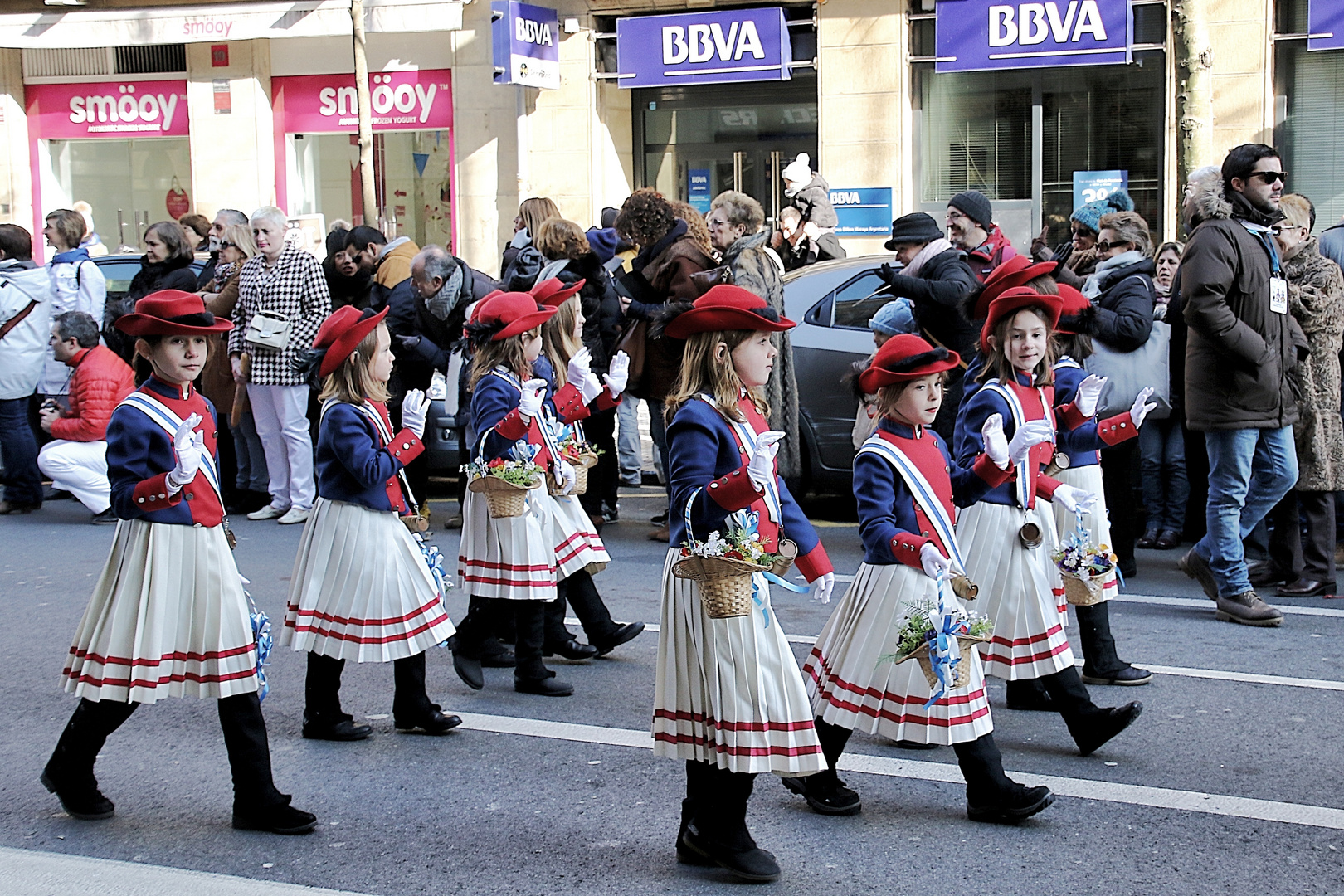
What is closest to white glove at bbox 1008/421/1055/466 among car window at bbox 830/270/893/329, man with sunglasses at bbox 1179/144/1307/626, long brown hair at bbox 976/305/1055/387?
long brown hair at bbox 976/305/1055/387

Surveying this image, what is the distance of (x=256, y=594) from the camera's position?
313 inches

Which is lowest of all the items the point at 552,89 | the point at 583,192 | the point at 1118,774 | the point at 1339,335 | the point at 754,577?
the point at 1118,774

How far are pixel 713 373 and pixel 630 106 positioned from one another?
595 inches

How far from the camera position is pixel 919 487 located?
4562 millimetres

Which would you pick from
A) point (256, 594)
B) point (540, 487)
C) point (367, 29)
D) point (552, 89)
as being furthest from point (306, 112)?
point (540, 487)

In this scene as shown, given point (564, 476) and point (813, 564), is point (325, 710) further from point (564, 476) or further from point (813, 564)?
point (813, 564)

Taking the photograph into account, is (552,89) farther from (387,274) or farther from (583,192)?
(387,274)

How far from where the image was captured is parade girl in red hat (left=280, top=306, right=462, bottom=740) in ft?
17.2

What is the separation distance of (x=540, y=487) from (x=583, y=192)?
12.7 meters

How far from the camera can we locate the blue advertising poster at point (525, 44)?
17312 millimetres

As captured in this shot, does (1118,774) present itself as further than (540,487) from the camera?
No

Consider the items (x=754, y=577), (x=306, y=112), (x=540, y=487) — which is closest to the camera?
(x=754, y=577)

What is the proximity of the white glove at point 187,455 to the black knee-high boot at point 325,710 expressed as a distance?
1192 mm

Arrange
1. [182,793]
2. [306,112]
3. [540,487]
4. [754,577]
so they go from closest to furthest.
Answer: [754,577], [182,793], [540,487], [306,112]
